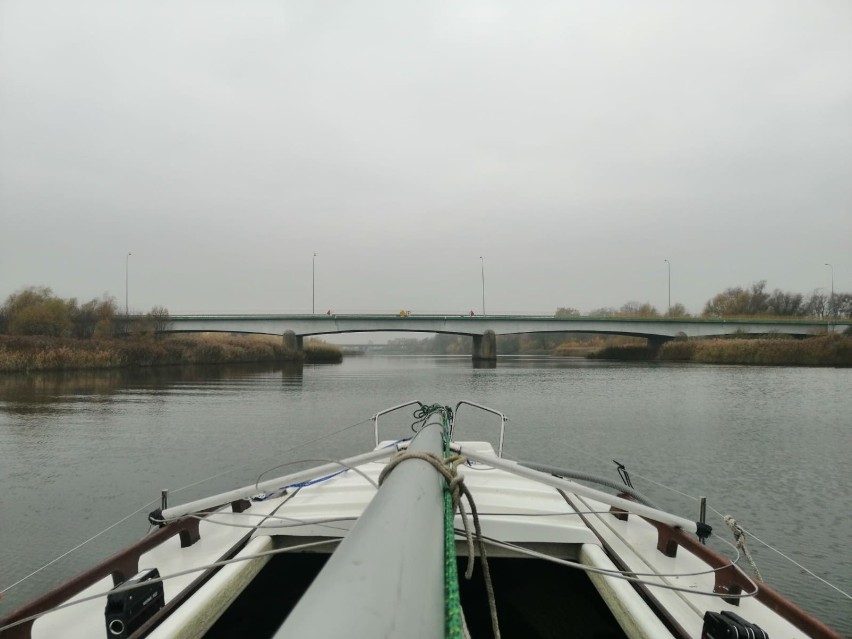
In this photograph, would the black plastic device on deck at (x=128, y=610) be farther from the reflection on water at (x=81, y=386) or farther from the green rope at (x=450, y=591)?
the reflection on water at (x=81, y=386)

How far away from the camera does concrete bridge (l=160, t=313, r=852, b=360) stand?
48.7 metres

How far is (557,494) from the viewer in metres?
4.43

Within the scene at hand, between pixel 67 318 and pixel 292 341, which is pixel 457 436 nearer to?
pixel 292 341

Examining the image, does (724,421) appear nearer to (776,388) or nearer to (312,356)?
(776,388)

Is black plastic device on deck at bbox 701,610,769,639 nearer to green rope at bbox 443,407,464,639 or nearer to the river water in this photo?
green rope at bbox 443,407,464,639

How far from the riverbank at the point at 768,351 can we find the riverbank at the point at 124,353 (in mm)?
41398

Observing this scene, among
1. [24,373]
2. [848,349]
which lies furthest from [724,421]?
[848,349]

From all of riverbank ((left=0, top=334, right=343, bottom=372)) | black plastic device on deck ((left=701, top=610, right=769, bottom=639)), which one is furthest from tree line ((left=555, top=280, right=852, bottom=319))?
black plastic device on deck ((left=701, top=610, right=769, bottom=639))

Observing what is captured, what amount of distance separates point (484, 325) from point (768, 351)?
26974 mm

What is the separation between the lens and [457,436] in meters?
12.7

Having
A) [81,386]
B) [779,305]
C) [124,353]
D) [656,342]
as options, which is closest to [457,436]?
[81,386]

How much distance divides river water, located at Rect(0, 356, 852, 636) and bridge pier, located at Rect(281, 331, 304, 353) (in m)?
25.7

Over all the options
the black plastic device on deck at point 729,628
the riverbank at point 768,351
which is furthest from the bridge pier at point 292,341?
the black plastic device on deck at point 729,628

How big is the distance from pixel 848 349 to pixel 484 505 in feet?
179
